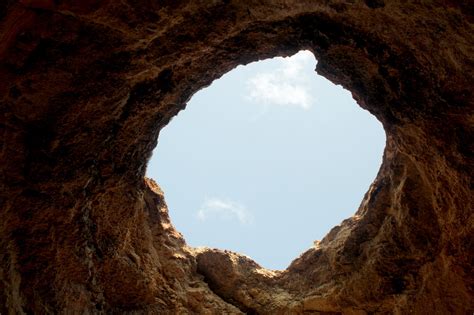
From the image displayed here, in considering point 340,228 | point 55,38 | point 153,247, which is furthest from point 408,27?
point 153,247

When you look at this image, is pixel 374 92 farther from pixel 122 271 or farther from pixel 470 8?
pixel 122 271

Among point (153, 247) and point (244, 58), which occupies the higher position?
point (244, 58)

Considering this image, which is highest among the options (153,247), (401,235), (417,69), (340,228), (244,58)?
(244,58)

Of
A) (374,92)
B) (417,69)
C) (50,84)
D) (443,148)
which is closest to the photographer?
(50,84)

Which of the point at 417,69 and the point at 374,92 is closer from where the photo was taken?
the point at 417,69

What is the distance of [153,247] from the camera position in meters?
5.71

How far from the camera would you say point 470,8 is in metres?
2.93

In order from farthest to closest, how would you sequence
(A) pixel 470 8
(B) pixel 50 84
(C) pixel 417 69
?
(C) pixel 417 69 < (B) pixel 50 84 < (A) pixel 470 8

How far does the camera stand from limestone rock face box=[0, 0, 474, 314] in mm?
3402

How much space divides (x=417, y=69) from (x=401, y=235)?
7.40 feet

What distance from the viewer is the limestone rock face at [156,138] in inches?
134

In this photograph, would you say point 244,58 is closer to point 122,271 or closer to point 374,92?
point 374,92

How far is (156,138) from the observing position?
16.8 feet

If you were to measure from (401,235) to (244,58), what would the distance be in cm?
302
